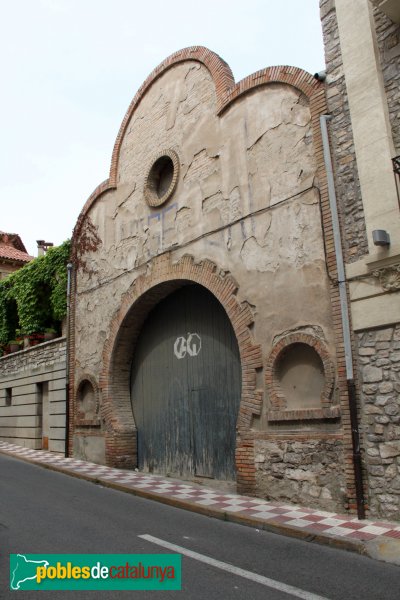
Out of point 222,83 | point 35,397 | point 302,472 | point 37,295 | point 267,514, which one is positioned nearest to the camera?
point 267,514

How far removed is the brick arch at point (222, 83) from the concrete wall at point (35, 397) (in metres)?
4.28

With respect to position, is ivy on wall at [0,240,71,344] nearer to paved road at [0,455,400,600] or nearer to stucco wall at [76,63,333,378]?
stucco wall at [76,63,333,378]

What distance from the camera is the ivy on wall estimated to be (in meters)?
16.2

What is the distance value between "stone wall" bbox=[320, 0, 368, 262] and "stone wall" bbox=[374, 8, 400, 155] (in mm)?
588

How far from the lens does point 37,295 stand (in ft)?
60.3

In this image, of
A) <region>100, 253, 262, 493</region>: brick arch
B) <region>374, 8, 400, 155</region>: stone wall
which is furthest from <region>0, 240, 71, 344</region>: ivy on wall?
<region>374, 8, 400, 155</region>: stone wall

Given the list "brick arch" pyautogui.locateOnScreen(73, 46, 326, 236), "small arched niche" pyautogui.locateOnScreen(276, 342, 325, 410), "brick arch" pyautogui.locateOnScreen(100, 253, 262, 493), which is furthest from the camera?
"brick arch" pyautogui.locateOnScreen(100, 253, 262, 493)

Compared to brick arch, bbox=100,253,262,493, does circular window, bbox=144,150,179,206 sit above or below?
above

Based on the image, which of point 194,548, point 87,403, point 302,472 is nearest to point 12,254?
point 87,403

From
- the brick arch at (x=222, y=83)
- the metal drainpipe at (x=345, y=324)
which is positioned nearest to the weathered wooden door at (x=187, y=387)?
the metal drainpipe at (x=345, y=324)

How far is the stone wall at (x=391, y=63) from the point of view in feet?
22.0

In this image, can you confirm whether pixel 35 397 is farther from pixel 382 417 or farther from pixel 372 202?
pixel 372 202

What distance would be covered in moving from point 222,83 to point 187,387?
6005mm

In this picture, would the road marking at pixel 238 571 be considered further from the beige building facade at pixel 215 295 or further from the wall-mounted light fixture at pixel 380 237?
the wall-mounted light fixture at pixel 380 237
